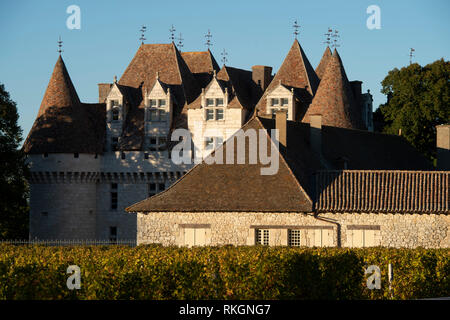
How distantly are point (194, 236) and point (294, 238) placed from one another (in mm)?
4263

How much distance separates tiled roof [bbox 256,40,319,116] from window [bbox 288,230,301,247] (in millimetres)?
21794

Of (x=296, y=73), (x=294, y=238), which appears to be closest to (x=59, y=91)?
(x=296, y=73)

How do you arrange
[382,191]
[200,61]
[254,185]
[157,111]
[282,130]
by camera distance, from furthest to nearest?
[200,61]
[157,111]
[282,130]
[254,185]
[382,191]

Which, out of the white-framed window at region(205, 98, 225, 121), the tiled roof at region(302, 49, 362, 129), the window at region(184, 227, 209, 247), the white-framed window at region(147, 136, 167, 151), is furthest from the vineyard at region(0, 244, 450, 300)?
the white-framed window at region(147, 136, 167, 151)

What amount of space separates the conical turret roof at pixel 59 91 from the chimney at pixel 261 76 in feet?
40.5

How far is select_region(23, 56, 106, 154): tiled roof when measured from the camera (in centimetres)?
5978

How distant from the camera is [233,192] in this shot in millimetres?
41500

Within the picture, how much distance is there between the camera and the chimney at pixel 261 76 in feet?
212

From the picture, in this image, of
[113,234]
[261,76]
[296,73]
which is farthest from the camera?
[261,76]

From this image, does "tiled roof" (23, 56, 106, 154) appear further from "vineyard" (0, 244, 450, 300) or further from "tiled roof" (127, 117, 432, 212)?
"vineyard" (0, 244, 450, 300)

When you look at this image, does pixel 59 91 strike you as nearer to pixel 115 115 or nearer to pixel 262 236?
pixel 115 115

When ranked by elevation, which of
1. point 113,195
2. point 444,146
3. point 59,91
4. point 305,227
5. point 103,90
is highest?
point 103,90

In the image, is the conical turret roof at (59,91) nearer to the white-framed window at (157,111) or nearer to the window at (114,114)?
the window at (114,114)
